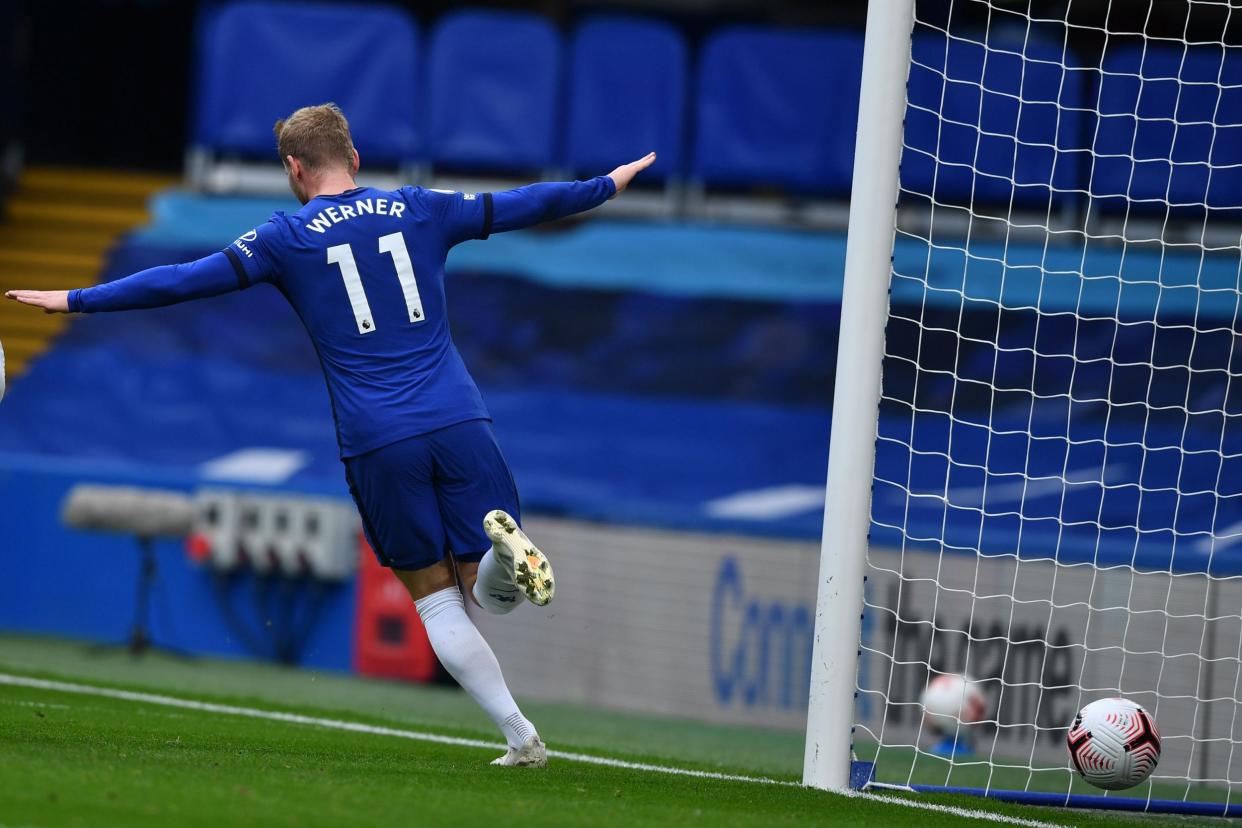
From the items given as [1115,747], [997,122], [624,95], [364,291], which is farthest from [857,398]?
[624,95]

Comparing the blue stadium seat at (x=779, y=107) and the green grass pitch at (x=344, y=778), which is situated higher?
the blue stadium seat at (x=779, y=107)

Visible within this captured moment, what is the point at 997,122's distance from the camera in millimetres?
14141

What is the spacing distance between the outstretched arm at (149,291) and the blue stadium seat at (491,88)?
11.1 m

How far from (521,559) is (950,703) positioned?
4396 mm

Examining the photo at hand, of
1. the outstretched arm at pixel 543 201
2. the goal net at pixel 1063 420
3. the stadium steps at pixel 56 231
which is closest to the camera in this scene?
the outstretched arm at pixel 543 201

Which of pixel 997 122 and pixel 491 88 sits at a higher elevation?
pixel 491 88

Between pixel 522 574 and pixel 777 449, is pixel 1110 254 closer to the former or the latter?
pixel 777 449

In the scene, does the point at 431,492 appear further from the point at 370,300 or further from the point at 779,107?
the point at 779,107

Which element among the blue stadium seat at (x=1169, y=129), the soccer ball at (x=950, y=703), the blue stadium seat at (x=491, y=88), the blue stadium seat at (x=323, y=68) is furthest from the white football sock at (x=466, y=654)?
the blue stadium seat at (x=323, y=68)

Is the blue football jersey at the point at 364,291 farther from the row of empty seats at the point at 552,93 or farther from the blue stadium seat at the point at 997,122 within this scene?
the row of empty seats at the point at 552,93

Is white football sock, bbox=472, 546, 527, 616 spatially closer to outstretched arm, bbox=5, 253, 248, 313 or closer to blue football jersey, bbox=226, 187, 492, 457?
blue football jersey, bbox=226, 187, 492, 457

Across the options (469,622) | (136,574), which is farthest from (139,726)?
(136,574)

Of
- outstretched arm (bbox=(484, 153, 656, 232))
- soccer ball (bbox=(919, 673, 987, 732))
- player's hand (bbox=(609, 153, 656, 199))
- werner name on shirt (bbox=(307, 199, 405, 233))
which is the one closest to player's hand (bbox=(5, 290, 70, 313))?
werner name on shirt (bbox=(307, 199, 405, 233))

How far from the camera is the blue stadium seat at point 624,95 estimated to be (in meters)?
16.2
